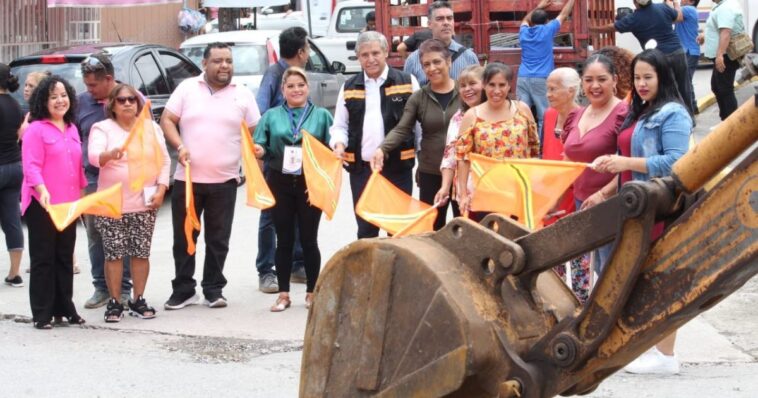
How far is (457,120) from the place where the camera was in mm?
8164

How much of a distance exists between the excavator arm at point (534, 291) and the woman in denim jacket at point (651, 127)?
98.5 inches

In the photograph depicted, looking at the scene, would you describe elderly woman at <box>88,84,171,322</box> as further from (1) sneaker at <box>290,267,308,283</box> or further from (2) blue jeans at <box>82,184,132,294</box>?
(1) sneaker at <box>290,267,308,283</box>

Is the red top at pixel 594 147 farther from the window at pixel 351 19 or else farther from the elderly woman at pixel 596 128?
the window at pixel 351 19

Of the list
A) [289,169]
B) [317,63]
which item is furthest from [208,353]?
[317,63]

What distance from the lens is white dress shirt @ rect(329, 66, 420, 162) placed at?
8719mm

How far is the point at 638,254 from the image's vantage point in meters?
3.54

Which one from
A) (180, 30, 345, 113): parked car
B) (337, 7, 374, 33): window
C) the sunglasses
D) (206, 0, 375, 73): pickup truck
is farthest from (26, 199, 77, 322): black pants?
(337, 7, 374, 33): window

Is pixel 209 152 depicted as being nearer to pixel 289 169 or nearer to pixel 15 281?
pixel 289 169

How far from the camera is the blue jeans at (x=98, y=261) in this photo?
29.7 feet

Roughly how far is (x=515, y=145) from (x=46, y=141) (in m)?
3.18

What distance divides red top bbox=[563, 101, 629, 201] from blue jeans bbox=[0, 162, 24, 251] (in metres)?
4.92

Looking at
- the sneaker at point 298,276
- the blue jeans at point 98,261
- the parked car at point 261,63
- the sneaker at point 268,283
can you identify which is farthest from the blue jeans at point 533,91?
the blue jeans at point 98,261

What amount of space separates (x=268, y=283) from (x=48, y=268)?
5.85ft

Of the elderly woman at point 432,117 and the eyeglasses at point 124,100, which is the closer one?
the elderly woman at point 432,117
